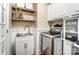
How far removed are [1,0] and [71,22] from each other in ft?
2.29

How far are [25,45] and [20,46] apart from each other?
50 mm

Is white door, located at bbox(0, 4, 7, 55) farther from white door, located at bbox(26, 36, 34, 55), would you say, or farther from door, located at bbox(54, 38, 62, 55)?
door, located at bbox(54, 38, 62, 55)

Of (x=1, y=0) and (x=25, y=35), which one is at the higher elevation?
(x=1, y=0)

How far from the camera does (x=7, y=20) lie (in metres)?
0.97

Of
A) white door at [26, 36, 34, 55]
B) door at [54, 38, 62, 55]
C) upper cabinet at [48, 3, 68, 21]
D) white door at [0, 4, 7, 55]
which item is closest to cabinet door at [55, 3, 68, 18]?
upper cabinet at [48, 3, 68, 21]

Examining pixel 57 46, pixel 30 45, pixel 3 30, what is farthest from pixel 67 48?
pixel 3 30

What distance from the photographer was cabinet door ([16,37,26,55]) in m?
0.98

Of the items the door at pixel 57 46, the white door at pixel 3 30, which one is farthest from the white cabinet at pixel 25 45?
the door at pixel 57 46

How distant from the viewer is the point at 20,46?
1.01 metres

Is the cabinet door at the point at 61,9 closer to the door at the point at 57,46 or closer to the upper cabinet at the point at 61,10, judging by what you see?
the upper cabinet at the point at 61,10

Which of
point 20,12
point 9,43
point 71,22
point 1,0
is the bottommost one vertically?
point 9,43

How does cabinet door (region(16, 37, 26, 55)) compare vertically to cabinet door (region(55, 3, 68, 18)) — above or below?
below
